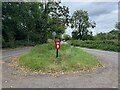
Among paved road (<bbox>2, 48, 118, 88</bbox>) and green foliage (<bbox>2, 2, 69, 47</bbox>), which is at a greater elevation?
green foliage (<bbox>2, 2, 69, 47</bbox>)

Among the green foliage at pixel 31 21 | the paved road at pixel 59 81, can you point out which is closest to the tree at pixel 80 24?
the green foliage at pixel 31 21

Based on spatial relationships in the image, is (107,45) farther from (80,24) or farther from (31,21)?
(80,24)

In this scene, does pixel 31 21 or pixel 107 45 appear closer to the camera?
pixel 107 45

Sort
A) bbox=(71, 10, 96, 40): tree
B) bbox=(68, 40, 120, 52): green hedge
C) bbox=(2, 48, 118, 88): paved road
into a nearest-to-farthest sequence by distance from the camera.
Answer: bbox=(2, 48, 118, 88): paved road
bbox=(68, 40, 120, 52): green hedge
bbox=(71, 10, 96, 40): tree

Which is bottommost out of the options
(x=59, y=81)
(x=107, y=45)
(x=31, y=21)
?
(x=59, y=81)

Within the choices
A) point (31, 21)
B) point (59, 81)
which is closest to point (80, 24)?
point (31, 21)

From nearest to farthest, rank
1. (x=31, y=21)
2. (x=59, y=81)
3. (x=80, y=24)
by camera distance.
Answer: (x=59, y=81)
(x=31, y=21)
(x=80, y=24)

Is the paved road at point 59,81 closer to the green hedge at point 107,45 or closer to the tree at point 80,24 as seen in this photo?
the green hedge at point 107,45

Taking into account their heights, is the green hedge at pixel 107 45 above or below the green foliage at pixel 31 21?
below

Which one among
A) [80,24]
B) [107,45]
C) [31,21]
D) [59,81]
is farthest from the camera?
[80,24]

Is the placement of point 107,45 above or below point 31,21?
below

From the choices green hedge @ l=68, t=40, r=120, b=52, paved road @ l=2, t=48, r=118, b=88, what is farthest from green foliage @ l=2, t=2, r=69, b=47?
paved road @ l=2, t=48, r=118, b=88

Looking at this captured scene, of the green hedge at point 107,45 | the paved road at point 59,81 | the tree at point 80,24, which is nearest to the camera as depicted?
the paved road at point 59,81

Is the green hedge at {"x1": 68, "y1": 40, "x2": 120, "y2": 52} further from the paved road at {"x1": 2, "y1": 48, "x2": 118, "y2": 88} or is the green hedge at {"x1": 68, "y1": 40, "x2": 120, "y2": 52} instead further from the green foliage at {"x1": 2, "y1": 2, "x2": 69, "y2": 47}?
the paved road at {"x1": 2, "y1": 48, "x2": 118, "y2": 88}
